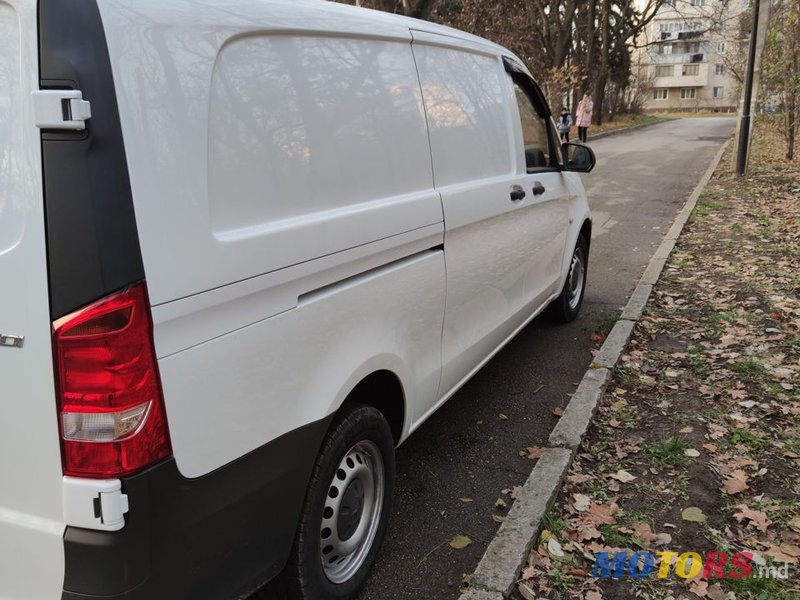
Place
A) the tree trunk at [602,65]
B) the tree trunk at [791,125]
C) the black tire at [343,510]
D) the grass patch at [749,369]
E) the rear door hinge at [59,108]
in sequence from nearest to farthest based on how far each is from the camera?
the rear door hinge at [59,108], the black tire at [343,510], the grass patch at [749,369], the tree trunk at [791,125], the tree trunk at [602,65]

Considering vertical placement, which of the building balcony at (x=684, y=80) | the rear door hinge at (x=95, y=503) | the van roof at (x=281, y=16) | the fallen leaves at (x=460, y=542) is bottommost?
the fallen leaves at (x=460, y=542)

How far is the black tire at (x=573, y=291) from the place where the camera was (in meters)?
5.60

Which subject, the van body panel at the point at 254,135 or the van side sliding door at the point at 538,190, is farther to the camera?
the van side sliding door at the point at 538,190

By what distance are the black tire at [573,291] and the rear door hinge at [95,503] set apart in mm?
4356

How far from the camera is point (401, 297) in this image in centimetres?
268

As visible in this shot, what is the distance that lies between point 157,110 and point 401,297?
1265 millimetres

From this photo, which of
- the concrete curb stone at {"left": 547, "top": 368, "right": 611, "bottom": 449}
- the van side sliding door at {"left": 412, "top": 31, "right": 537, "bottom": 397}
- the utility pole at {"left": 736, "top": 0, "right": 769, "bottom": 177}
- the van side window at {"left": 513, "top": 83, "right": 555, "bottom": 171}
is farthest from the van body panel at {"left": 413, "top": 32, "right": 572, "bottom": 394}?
the utility pole at {"left": 736, "top": 0, "right": 769, "bottom": 177}

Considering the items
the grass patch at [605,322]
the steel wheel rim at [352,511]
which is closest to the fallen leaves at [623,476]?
the steel wheel rim at [352,511]

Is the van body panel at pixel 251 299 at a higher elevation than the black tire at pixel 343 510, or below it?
higher

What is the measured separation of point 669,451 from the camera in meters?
3.66

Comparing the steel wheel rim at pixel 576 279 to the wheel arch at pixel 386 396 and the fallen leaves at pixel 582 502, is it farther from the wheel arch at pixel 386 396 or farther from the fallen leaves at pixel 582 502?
the wheel arch at pixel 386 396

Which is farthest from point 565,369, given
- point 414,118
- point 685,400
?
point 414,118

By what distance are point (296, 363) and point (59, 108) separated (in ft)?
3.16

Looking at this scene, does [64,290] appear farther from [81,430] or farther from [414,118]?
[414,118]
